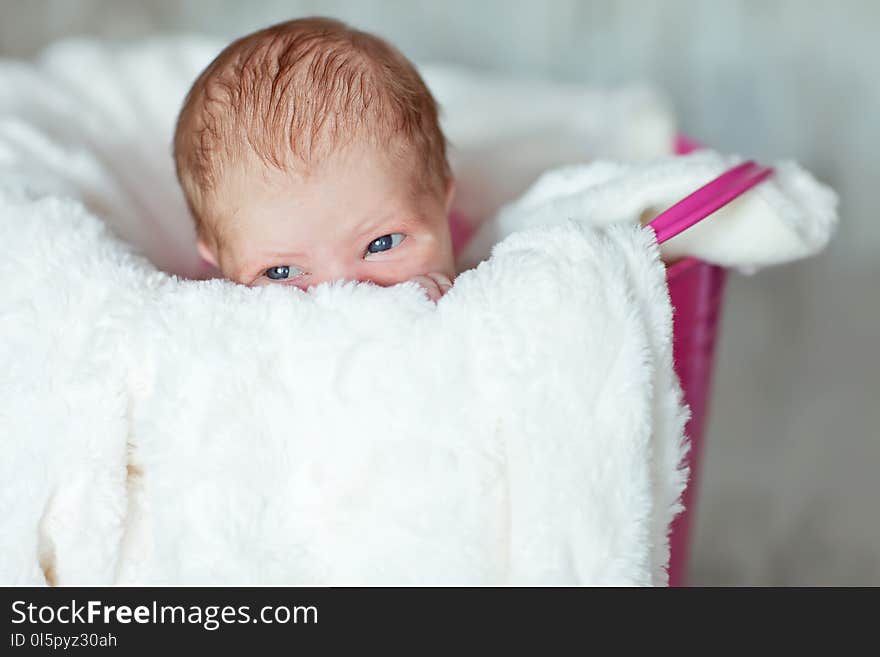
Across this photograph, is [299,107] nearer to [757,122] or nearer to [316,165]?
[316,165]

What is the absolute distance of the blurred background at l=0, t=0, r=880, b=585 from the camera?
4.95ft

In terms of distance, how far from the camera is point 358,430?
28.6 inches

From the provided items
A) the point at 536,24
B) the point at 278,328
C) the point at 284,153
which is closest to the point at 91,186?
the point at 284,153

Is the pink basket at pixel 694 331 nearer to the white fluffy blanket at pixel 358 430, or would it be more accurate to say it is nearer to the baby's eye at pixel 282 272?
the white fluffy blanket at pixel 358 430

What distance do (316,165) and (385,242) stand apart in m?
0.09

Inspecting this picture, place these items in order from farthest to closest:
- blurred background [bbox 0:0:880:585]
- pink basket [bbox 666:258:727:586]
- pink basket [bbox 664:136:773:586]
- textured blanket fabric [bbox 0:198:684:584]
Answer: blurred background [bbox 0:0:880:585] < pink basket [bbox 666:258:727:586] < pink basket [bbox 664:136:773:586] < textured blanket fabric [bbox 0:198:684:584]

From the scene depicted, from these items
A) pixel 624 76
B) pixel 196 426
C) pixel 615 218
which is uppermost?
pixel 624 76

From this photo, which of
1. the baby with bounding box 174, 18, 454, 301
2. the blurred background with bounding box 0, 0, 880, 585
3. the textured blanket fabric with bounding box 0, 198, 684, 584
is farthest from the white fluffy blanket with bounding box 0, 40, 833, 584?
the blurred background with bounding box 0, 0, 880, 585

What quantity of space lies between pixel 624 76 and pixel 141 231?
0.82 meters

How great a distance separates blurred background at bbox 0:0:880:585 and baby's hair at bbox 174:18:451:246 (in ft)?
2.33

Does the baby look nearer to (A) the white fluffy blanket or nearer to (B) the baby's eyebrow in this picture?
(B) the baby's eyebrow

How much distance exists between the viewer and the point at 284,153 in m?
0.86
